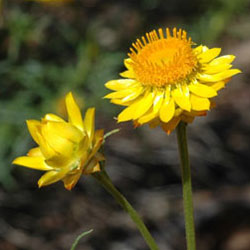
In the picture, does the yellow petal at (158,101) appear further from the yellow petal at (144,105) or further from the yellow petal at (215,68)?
the yellow petal at (215,68)

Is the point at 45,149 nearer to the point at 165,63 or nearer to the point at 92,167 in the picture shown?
the point at 92,167

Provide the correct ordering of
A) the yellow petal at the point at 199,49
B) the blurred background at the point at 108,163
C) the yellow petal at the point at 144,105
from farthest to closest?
the blurred background at the point at 108,163 → the yellow petal at the point at 199,49 → the yellow petal at the point at 144,105

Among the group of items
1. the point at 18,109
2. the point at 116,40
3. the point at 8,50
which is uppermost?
the point at 116,40

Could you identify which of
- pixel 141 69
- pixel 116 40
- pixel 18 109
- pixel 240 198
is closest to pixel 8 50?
pixel 18 109

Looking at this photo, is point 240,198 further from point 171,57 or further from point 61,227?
point 171,57


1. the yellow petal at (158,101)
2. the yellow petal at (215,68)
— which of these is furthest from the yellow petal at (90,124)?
the yellow petal at (215,68)

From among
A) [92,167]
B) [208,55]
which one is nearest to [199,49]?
[208,55]

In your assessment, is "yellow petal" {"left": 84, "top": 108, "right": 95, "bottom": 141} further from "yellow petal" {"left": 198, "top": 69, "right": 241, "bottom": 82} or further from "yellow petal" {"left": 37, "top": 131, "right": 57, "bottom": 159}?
"yellow petal" {"left": 198, "top": 69, "right": 241, "bottom": 82}
